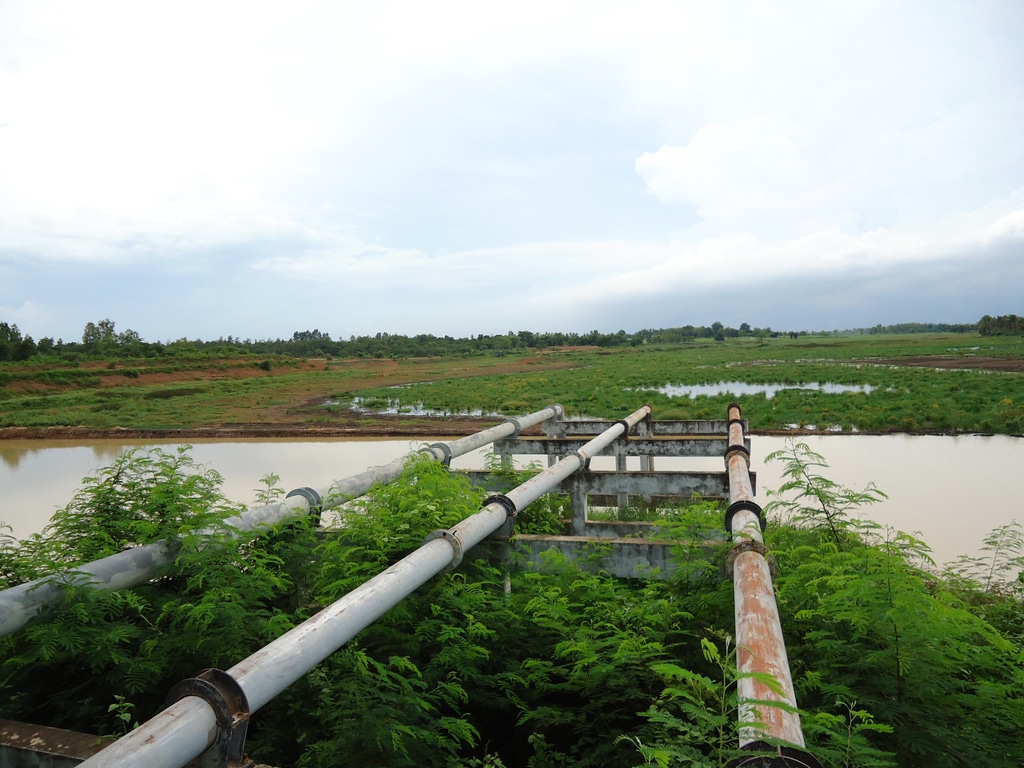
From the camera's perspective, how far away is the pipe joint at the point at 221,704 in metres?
2.47

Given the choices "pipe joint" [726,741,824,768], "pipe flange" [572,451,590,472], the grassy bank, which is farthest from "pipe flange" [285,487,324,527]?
the grassy bank

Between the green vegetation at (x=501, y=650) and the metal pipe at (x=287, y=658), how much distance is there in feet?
1.24

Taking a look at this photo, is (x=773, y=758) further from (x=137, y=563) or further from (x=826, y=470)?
(x=826, y=470)

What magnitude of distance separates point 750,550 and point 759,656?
1292 millimetres

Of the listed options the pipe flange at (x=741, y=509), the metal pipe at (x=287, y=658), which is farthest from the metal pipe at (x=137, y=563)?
the pipe flange at (x=741, y=509)

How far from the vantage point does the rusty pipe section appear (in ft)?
6.81

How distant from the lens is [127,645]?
409 cm

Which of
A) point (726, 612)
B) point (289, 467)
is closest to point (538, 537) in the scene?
point (726, 612)

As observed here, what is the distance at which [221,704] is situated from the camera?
2469 millimetres

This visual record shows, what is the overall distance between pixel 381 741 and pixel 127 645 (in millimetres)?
2164

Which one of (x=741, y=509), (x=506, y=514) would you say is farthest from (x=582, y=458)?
(x=741, y=509)

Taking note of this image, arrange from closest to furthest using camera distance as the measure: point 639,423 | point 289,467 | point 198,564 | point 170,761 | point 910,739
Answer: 1. point 170,761
2. point 910,739
3. point 198,564
4. point 639,423
5. point 289,467

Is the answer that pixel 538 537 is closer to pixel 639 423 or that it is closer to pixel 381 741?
pixel 381 741

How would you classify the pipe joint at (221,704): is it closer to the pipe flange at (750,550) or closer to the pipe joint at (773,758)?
the pipe joint at (773,758)
